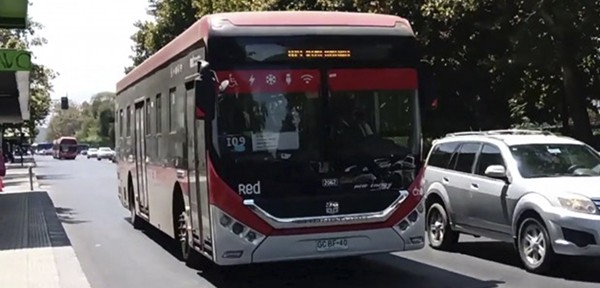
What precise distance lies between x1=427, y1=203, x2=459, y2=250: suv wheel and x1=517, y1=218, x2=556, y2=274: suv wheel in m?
2.17

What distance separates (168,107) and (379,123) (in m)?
3.69

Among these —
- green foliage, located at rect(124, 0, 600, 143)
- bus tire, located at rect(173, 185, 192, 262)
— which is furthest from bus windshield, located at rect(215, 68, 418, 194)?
green foliage, located at rect(124, 0, 600, 143)

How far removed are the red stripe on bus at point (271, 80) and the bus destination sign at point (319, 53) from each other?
17 centimetres

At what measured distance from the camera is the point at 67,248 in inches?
561

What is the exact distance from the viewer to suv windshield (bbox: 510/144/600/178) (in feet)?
36.0

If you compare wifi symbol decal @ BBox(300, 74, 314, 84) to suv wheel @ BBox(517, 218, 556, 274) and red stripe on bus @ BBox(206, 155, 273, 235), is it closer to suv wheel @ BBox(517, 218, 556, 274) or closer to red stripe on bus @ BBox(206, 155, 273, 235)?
red stripe on bus @ BBox(206, 155, 273, 235)

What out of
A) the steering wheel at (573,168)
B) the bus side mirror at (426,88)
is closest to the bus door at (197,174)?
the bus side mirror at (426,88)

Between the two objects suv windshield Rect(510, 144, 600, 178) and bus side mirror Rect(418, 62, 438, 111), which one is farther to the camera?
suv windshield Rect(510, 144, 600, 178)

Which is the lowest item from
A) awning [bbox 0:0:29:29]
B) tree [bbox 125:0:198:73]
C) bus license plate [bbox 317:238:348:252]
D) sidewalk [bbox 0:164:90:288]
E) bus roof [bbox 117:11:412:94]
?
sidewalk [bbox 0:164:90:288]

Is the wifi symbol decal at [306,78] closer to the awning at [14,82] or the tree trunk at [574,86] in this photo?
the awning at [14,82]

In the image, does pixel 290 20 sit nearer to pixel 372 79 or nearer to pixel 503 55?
pixel 372 79

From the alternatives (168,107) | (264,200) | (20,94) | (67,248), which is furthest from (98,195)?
(264,200)

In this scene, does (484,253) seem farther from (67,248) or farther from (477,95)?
(477,95)

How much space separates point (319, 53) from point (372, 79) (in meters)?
0.69
